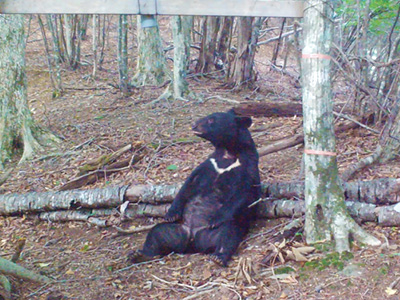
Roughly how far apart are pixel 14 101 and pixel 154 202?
4.18m

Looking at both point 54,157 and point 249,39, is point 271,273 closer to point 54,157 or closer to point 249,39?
point 54,157

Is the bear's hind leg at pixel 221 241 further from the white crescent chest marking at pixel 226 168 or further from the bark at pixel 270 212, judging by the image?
the white crescent chest marking at pixel 226 168

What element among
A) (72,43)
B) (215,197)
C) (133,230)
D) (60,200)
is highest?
(72,43)

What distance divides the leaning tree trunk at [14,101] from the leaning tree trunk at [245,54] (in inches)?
179

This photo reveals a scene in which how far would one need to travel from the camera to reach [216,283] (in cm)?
424

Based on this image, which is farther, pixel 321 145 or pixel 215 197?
pixel 215 197

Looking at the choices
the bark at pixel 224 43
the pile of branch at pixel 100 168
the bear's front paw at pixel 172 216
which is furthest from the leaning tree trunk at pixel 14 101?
the bark at pixel 224 43

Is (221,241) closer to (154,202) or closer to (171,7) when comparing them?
(154,202)

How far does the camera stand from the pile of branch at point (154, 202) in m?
4.64

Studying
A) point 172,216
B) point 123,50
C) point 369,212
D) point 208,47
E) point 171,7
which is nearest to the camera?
point 171,7

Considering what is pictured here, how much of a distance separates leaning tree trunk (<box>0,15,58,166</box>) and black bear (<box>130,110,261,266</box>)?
4232 mm

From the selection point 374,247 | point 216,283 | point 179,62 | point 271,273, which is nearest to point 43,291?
point 216,283

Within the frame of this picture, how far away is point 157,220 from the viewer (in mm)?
6070

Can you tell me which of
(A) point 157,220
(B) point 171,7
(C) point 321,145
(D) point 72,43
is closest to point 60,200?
(A) point 157,220
